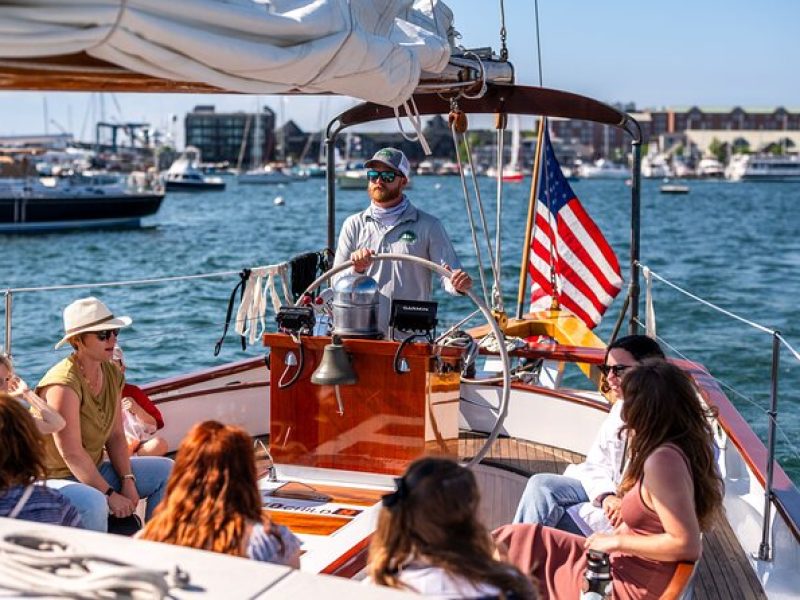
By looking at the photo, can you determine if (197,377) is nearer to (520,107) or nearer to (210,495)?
(520,107)

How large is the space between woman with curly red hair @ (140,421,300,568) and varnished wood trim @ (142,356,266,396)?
7.83 ft

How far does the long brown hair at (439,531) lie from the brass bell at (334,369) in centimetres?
174

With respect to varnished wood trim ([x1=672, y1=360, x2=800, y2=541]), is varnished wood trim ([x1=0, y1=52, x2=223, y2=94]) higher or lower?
higher

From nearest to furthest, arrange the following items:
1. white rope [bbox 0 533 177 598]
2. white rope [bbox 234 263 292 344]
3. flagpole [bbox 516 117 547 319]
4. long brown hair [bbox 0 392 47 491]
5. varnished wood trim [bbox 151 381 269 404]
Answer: white rope [bbox 0 533 177 598], long brown hair [bbox 0 392 47 491], varnished wood trim [bbox 151 381 269 404], white rope [bbox 234 263 292 344], flagpole [bbox 516 117 547 319]

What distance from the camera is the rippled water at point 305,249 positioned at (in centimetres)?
1206

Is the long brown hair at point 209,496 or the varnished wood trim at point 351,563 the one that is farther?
the varnished wood trim at point 351,563

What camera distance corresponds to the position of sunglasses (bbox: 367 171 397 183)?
4598 millimetres

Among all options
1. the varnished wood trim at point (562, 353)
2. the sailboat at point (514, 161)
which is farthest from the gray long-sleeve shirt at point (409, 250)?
the sailboat at point (514, 161)

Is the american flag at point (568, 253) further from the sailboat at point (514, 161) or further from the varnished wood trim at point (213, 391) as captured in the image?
the varnished wood trim at point (213, 391)

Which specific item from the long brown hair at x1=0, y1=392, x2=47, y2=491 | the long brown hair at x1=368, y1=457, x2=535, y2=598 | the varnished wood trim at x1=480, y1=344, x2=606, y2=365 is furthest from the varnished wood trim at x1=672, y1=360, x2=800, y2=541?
the long brown hair at x1=0, y1=392, x2=47, y2=491

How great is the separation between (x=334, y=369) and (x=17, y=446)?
1500 millimetres

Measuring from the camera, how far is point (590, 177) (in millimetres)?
119812

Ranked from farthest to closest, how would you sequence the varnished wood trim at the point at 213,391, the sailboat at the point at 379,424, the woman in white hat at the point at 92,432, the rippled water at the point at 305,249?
the rippled water at the point at 305,249
the varnished wood trim at the point at 213,391
the woman in white hat at the point at 92,432
the sailboat at the point at 379,424

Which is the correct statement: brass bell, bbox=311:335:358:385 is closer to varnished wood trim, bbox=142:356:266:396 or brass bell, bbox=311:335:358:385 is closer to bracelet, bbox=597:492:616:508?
bracelet, bbox=597:492:616:508
